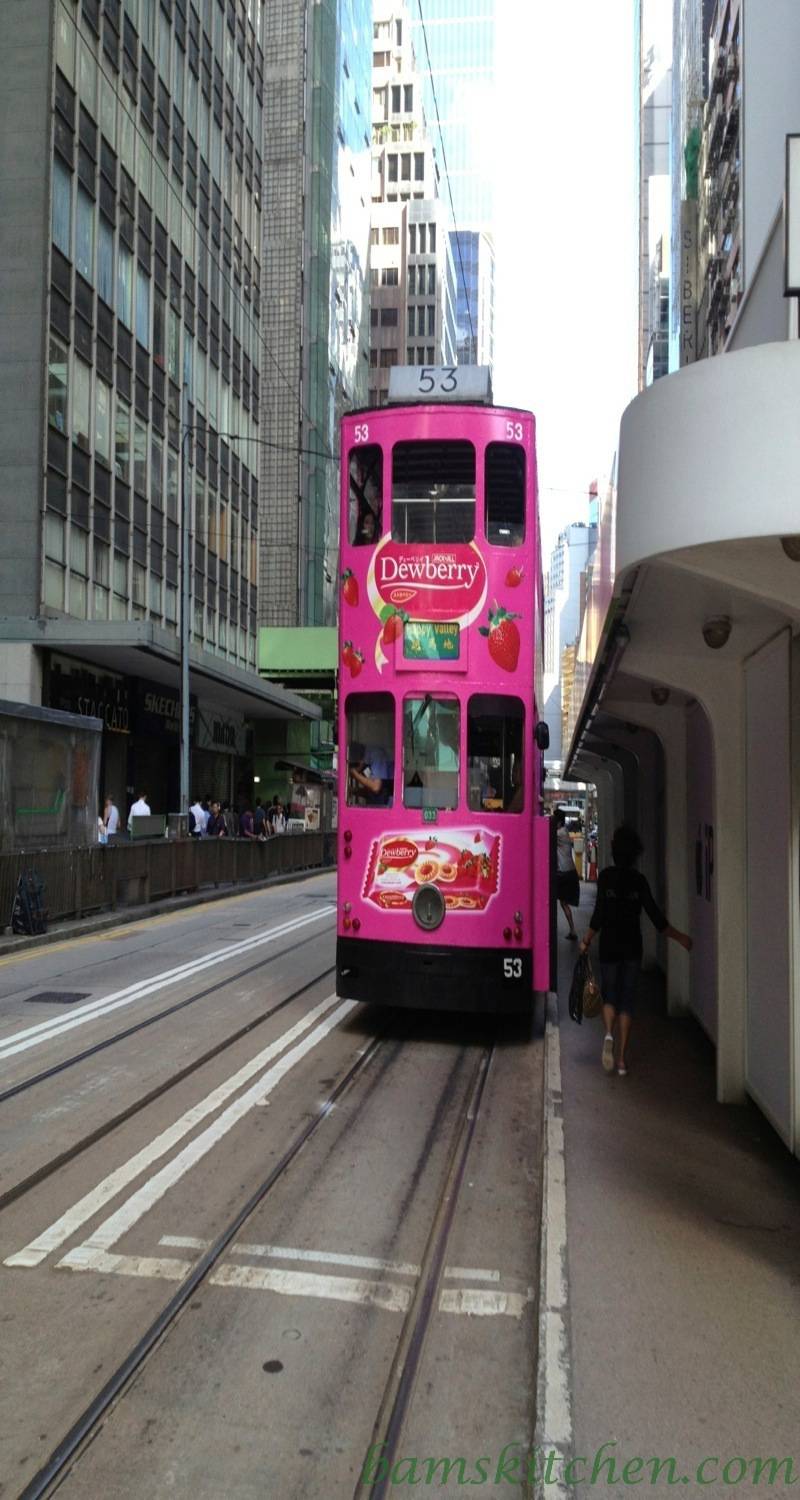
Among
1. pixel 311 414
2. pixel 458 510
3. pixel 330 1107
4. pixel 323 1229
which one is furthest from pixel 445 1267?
pixel 311 414

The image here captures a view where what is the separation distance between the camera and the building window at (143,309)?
102 ft

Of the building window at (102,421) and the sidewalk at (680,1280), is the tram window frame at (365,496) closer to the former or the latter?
the sidewalk at (680,1280)

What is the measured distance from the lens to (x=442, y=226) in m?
114

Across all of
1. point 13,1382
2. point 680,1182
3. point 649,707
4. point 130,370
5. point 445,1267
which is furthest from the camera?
point 130,370

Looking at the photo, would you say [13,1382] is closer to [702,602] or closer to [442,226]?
[702,602]

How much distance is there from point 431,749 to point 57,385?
764 inches

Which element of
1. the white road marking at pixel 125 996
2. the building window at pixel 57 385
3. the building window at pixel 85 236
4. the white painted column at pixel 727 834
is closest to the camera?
the white painted column at pixel 727 834

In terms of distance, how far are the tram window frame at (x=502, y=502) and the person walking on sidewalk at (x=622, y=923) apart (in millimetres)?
2590

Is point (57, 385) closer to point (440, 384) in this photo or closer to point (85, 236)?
point (85, 236)

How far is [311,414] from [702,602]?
54.0 metres

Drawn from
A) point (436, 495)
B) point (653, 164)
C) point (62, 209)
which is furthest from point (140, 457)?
point (653, 164)

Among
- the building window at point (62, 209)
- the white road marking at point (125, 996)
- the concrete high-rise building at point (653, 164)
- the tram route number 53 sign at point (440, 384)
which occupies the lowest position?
the white road marking at point (125, 996)

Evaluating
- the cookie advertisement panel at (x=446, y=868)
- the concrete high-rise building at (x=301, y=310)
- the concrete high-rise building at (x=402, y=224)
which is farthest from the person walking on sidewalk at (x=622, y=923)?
the concrete high-rise building at (x=402, y=224)

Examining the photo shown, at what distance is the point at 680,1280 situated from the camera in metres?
5.16
